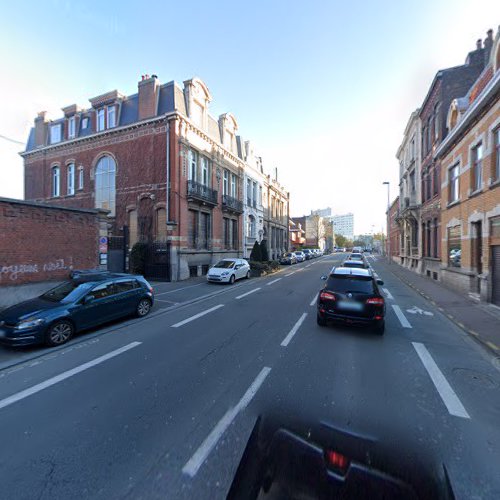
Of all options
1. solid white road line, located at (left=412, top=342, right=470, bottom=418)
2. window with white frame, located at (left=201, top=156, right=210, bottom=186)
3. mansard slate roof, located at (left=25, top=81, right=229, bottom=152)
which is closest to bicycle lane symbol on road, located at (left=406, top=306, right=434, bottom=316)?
solid white road line, located at (left=412, top=342, right=470, bottom=418)

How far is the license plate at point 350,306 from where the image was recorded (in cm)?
621

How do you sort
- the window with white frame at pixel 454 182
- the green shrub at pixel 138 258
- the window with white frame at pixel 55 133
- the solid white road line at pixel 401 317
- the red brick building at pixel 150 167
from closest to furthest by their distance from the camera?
the solid white road line at pixel 401 317, the window with white frame at pixel 454 182, the green shrub at pixel 138 258, the red brick building at pixel 150 167, the window with white frame at pixel 55 133

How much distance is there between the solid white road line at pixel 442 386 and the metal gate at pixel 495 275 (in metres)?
6.37

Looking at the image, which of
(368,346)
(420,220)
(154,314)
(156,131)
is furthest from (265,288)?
(420,220)

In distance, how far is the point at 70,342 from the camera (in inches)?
239

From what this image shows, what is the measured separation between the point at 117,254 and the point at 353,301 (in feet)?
51.4

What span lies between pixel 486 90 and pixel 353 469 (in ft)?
42.2

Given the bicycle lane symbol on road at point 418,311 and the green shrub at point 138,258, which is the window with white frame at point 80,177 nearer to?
the green shrub at point 138,258

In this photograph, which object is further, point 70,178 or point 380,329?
point 70,178

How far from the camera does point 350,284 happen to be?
6492mm

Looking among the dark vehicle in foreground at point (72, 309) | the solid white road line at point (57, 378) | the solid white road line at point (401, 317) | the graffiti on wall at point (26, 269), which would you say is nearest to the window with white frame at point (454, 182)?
the solid white road line at point (401, 317)

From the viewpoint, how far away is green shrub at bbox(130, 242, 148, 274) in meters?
17.0

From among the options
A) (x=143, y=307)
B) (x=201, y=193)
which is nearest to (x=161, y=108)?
(x=201, y=193)

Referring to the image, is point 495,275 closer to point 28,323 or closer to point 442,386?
point 442,386
